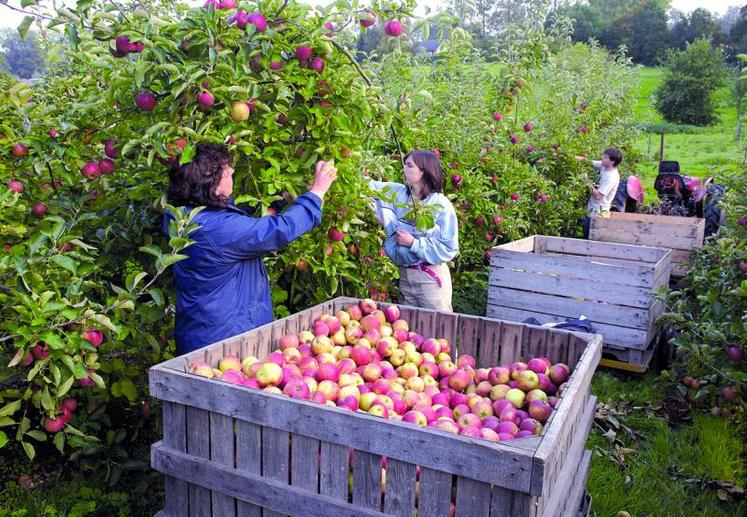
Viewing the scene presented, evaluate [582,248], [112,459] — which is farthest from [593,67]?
[112,459]

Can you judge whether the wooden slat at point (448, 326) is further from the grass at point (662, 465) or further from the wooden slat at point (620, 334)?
the wooden slat at point (620, 334)

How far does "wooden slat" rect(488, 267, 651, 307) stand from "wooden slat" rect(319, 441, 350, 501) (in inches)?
127

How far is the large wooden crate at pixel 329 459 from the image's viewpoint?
4.89ft

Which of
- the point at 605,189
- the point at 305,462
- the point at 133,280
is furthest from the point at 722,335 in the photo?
the point at 605,189

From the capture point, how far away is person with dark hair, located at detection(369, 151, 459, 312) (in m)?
3.61

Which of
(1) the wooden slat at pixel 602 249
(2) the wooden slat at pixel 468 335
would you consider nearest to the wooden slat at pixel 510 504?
(2) the wooden slat at pixel 468 335

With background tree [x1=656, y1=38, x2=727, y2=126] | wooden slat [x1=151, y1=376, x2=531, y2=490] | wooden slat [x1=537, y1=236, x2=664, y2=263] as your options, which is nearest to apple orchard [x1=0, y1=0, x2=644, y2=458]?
wooden slat [x1=151, y1=376, x2=531, y2=490]

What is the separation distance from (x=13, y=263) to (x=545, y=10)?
541cm

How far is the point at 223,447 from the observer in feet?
5.97

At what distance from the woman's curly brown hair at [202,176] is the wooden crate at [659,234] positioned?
4.91 m

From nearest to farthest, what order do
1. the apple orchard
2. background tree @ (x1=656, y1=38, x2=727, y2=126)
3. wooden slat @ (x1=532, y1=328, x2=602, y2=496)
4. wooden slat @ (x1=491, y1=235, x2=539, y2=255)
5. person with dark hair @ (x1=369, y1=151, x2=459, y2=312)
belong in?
A: wooden slat @ (x1=532, y1=328, x2=602, y2=496), the apple orchard, person with dark hair @ (x1=369, y1=151, x2=459, y2=312), wooden slat @ (x1=491, y1=235, x2=539, y2=255), background tree @ (x1=656, y1=38, x2=727, y2=126)

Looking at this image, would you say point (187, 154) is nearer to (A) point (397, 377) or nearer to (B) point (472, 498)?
(A) point (397, 377)

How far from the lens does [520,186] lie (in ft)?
20.7

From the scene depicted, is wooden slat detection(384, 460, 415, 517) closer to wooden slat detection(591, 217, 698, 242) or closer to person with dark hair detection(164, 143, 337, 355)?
person with dark hair detection(164, 143, 337, 355)
